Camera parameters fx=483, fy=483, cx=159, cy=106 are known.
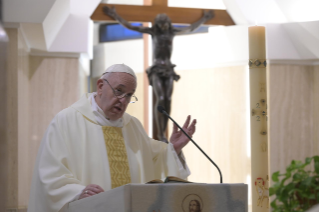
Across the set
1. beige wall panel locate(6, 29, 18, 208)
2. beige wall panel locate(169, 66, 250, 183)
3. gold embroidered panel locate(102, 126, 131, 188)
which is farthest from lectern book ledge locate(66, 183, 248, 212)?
beige wall panel locate(169, 66, 250, 183)

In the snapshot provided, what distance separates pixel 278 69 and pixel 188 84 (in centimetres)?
154

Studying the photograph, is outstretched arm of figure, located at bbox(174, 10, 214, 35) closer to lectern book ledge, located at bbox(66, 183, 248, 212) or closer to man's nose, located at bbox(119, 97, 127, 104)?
man's nose, located at bbox(119, 97, 127, 104)

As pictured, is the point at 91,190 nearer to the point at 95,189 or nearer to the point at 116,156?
the point at 95,189

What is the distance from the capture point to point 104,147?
3475 mm

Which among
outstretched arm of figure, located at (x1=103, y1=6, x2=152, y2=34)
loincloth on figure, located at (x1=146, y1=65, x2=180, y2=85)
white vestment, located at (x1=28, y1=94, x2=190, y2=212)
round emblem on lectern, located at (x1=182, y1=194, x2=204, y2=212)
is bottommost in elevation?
round emblem on lectern, located at (x1=182, y1=194, x2=204, y2=212)

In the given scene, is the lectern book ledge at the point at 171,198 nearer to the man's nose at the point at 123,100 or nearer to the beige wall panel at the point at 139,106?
the man's nose at the point at 123,100

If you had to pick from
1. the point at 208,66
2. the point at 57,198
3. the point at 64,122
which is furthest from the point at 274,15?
the point at 57,198

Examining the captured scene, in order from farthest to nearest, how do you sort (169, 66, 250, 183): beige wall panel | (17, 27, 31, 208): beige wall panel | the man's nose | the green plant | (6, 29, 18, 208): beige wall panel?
(169, 66, 250, 183): beige wall panel
(17, 27, 31, 208): beige wall panel
(6, 29, 18, 208): beige wall panel
the green plant
the man's nose

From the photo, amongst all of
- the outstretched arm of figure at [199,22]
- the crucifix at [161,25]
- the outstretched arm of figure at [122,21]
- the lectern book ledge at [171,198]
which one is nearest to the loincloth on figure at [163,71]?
the crucifix at [161,25]

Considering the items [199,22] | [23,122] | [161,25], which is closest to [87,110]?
[23,122]

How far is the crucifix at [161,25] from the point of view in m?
6.72

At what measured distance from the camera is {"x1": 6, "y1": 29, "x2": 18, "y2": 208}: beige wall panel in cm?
554

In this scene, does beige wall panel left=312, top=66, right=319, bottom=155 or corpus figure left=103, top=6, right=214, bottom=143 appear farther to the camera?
beige wall panel left=312, top=66, right=319, bottom=155

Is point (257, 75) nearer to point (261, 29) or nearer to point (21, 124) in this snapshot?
point (261, 29)
